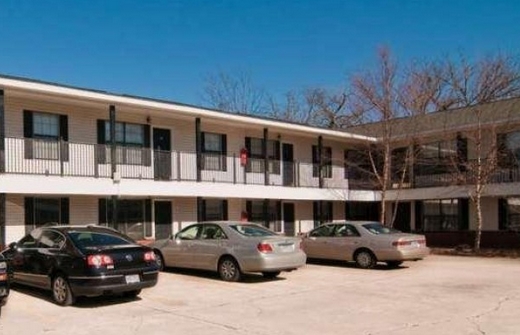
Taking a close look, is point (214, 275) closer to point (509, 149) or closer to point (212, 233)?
point (212, 233)

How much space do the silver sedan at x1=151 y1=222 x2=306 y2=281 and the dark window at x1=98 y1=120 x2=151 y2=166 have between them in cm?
554

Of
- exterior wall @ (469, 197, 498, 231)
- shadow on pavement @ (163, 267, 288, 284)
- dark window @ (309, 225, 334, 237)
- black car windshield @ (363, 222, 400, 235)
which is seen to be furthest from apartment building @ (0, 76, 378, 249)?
black car windshield @ (363, 222, 400, 235)

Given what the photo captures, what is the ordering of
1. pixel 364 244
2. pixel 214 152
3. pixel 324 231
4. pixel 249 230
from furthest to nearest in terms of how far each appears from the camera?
pixel 214 152
pixel 324 231
pixel 364 244
pixel 249 230

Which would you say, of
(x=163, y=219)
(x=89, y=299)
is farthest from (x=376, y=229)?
(x=89, y=299)

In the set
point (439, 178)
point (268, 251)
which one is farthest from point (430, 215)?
point (268, 251)

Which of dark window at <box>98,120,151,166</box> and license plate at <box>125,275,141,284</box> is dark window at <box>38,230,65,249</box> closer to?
license plate at <box>125,275,141,284</box>

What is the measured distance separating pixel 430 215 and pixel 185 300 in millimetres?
20420

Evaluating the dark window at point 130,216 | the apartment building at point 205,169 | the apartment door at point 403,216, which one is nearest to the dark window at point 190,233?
the apartment building at point 205,169

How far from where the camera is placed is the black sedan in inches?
442

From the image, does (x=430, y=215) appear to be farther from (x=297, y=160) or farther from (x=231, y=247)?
(x=231, y=247)

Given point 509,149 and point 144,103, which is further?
point 509,149

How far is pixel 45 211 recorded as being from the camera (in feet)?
66.7

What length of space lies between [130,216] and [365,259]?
865cm

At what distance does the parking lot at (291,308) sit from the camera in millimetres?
9625
